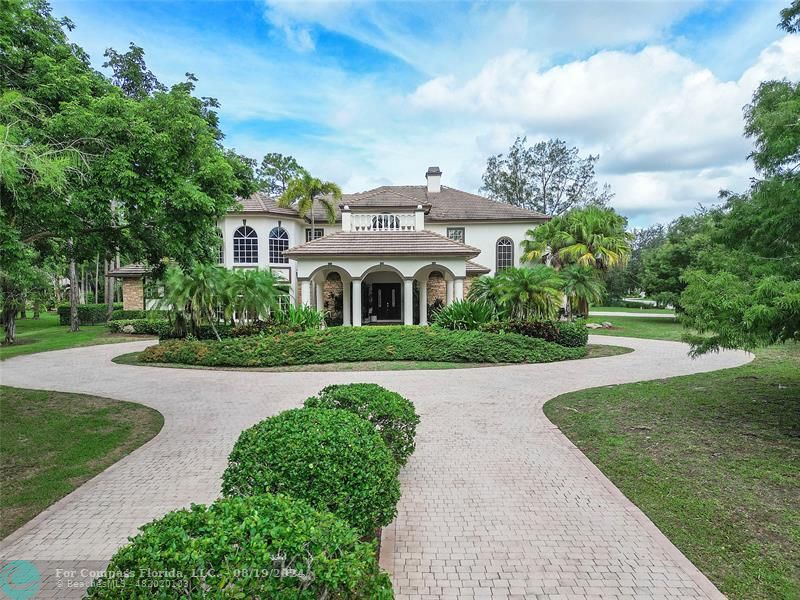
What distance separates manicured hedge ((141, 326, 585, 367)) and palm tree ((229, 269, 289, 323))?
5.04ft

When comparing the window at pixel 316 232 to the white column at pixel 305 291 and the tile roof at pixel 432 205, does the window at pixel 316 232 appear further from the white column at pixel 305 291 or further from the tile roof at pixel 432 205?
the white column at pixel 305 291

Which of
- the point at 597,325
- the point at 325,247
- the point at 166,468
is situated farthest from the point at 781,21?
the point at 597,325

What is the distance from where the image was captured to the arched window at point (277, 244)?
26.8 metres

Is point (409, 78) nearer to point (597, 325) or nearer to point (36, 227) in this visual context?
point (36, 227)

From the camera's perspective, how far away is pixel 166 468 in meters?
6.14

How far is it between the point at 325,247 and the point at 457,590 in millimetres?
17245

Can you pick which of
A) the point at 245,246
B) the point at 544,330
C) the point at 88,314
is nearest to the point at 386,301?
the point at 245,246

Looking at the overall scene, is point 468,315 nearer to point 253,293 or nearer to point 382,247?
point 382,247

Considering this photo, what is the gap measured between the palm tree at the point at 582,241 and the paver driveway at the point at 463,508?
17.8 m

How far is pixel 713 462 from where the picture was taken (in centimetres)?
611

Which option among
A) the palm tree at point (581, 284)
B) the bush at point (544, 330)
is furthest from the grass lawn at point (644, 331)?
the bush at point (544, 330)

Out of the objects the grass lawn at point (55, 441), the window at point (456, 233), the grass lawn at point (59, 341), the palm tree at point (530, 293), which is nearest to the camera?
the grass lawn at point (55, 441)

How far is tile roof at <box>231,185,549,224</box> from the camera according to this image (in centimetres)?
2588

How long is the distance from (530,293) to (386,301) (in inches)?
427
